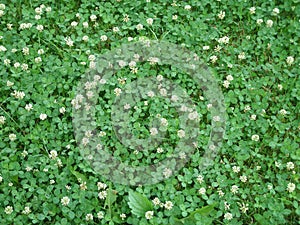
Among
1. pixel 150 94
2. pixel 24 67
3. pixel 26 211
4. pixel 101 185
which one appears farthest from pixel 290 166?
pixel 24 67

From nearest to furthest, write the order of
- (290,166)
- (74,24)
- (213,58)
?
(290,166), (213,58), (74,24)

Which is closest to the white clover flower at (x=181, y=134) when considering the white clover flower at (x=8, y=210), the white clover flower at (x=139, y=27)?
the white clover flower at (x=139, y=27)

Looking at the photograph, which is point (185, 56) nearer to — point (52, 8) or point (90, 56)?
point (90, 56)

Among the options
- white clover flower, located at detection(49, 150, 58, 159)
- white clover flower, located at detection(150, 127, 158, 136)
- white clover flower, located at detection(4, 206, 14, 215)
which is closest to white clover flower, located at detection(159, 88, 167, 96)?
white clover flower, located at detection(150, 127, 158, 136)

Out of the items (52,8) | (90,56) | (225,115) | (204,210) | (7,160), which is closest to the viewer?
(204,210)

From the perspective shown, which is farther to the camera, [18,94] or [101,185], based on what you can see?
[18,94]

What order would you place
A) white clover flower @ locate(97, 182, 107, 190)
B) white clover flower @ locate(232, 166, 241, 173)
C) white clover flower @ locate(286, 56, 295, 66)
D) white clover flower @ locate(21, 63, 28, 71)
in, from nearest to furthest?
white clover flower @ locate(97, 182, 107, 190) < white clover flower @ locate(232, 166, 241, 173) < white clover flower @ locate(21, 63, 28, 71) < white clover flower @ locate(286, 56, 295, 66)

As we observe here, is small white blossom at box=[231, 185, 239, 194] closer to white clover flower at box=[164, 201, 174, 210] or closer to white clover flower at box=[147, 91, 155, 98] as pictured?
white clover flower at box=[164, 201, 174, 210]

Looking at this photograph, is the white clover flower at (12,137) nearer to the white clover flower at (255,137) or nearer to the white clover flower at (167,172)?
the white clover flower at (167,172)

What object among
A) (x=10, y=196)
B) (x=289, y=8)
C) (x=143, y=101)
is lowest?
(x=10, y=196)

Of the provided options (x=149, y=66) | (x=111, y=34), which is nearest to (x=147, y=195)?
(x=149, y=66)

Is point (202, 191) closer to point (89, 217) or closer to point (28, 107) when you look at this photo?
point (89, 217)
